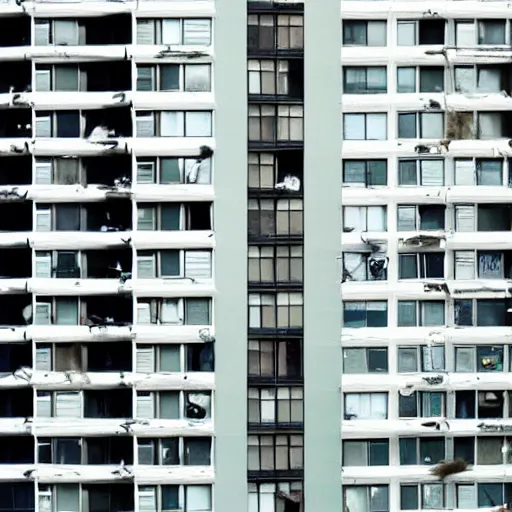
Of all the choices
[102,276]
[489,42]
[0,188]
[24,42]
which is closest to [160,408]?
[102,276]

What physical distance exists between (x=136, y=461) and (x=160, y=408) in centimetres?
157

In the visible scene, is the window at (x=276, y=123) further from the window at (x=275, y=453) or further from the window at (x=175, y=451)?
the window at (x=175, y=451)

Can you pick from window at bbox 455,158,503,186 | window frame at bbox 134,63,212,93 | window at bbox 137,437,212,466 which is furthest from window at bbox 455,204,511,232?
window at bbox 137,437,212,466

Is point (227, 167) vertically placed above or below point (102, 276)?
above

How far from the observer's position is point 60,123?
88.0ft

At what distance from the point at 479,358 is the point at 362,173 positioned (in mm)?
6068

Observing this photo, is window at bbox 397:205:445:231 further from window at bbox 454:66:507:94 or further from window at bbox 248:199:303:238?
window at bbox 454:66:507:94

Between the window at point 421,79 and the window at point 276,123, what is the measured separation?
115 inches

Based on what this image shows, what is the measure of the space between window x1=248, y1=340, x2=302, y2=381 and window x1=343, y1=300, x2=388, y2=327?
164 centimetres

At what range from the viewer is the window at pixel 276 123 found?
26.4 metres

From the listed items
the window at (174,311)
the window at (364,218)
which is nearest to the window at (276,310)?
the window at (174,311)

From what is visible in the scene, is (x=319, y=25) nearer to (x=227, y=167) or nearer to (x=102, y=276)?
(x=227, y=167)

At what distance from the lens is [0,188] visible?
26672 mm

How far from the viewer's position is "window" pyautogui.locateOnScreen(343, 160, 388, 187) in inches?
1045
